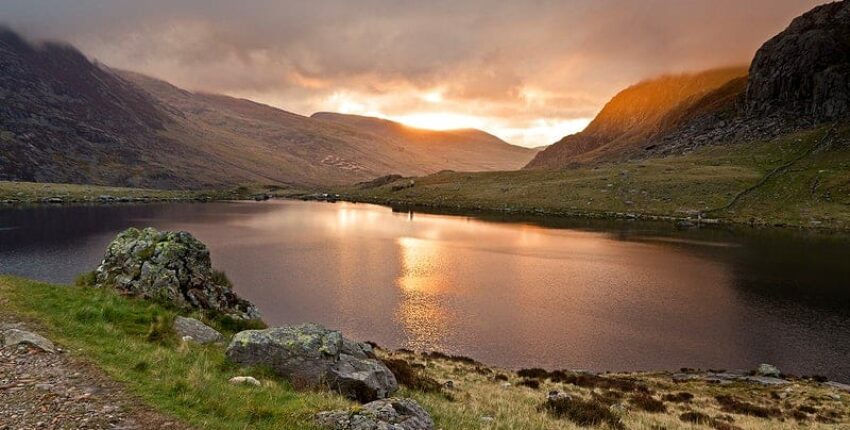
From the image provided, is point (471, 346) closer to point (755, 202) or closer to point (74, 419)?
point (74, 419)

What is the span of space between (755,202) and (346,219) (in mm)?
125396

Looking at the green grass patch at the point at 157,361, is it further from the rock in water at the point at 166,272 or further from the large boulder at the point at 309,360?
the rock in water at the point at 166,272

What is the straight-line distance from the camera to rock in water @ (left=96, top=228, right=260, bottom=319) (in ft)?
80.9

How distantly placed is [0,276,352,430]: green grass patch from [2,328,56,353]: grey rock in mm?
541

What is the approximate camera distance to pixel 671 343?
46.5 meters

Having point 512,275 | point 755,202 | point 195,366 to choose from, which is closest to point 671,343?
point 512,275

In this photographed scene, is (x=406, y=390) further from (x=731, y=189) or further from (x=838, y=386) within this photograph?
(x=731, y=189)

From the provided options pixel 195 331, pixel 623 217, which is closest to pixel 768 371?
pixel 195 331

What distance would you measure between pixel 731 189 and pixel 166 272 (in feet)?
576

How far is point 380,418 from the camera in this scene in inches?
529

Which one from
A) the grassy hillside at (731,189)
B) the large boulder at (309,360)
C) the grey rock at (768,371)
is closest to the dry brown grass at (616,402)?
the grey rock at (768,371)

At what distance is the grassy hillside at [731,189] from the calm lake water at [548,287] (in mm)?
24378

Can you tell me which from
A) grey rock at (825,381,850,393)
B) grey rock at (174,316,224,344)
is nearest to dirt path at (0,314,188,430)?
grey rock at (174,316,224,344)

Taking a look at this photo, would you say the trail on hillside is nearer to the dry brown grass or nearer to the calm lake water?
the calm lake water
